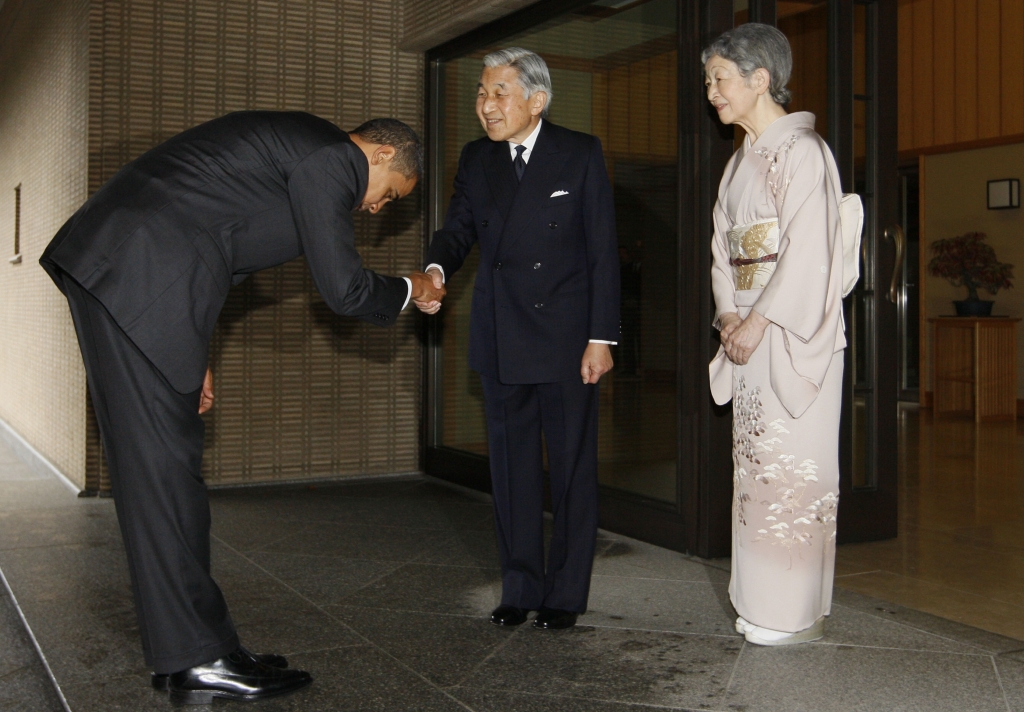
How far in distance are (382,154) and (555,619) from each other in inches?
50.7

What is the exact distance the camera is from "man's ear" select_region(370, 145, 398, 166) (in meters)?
2.31

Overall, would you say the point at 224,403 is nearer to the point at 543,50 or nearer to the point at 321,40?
the point at 321,40

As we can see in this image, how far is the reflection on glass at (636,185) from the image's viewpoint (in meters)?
3.83

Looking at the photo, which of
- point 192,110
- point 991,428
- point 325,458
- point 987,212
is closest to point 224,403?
point 325,458

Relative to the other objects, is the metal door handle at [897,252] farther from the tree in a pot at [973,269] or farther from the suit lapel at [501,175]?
the tree in a pot at [973,269]

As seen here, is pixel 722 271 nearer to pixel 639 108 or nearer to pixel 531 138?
pixel 531 138

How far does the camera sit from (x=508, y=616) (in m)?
2.86

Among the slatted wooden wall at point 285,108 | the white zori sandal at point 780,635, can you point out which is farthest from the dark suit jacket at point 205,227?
the slatted wooden wall at point 285,108

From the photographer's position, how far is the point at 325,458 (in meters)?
5.34

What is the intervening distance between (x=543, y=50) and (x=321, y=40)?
4.16ft

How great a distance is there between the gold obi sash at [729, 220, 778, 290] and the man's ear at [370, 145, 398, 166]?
957 millimetres

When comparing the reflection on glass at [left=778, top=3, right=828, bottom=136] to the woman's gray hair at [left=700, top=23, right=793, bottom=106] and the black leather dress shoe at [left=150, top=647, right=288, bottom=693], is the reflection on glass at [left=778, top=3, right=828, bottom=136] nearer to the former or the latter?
the woman's gray hair at [left=700, top=23, right=793, bottom=106]

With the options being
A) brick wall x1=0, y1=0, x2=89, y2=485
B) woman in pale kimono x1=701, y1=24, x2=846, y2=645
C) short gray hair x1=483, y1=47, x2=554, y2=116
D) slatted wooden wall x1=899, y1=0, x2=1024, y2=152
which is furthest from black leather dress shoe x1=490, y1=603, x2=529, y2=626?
slatted wooden wall x1=899, y1=0, x2=1024, y2=152

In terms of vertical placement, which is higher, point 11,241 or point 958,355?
point 11,241
